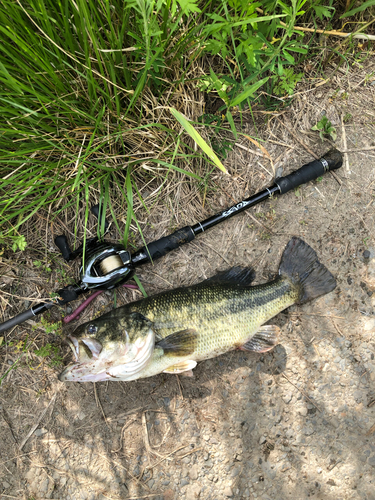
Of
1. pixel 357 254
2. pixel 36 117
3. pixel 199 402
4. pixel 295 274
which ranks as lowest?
pixel 199 402

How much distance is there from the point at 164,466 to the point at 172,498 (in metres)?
0.32

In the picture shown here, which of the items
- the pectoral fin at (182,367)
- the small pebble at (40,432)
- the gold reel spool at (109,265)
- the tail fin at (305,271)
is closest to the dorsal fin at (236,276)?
the tail fin at (305,271)

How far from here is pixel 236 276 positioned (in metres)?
3.43

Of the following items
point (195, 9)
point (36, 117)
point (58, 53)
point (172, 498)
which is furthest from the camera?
A: point (172, 498)

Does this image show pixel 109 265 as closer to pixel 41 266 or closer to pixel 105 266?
pixel 105 266

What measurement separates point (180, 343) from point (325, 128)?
2814 mm

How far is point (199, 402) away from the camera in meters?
3.46

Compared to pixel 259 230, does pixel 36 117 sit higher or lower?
higher

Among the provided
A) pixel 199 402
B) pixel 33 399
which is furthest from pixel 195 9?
pixel 33 399

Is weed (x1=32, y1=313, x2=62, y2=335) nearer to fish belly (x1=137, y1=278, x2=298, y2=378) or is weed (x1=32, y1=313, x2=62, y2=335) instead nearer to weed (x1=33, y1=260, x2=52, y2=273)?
weed (x1=33, y1=260, x2=52, y2=273)

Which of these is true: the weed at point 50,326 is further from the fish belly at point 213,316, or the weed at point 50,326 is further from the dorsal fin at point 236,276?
the dorsal fin at point 236,276

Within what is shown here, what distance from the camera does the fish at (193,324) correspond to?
2.84 metres

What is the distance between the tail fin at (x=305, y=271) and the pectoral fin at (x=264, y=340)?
0.42 meters

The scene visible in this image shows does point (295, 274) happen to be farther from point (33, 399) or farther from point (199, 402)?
point (33, 399)
